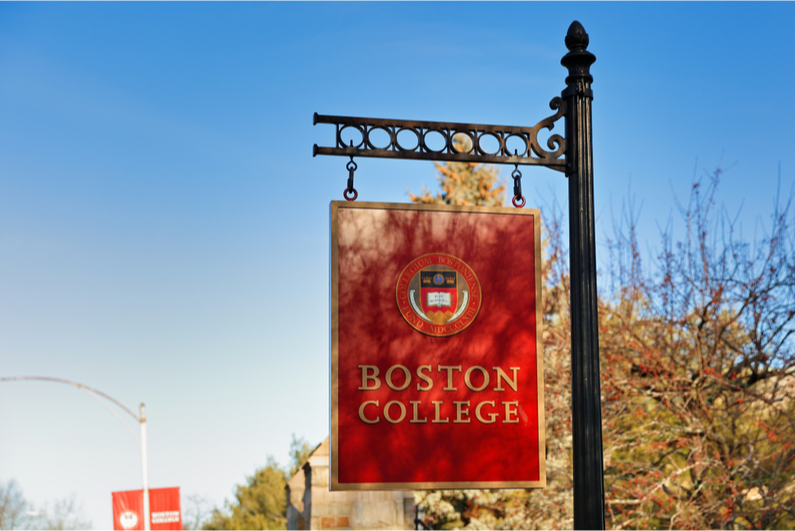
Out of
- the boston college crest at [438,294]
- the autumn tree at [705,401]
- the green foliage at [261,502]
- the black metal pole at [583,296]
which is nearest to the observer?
the black metal pole at [583,296]

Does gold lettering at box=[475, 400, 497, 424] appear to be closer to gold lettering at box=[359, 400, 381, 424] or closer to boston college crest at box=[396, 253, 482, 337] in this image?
boston college crest at box=[396, 253, 482, 337]

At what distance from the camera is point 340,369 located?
4.08 m

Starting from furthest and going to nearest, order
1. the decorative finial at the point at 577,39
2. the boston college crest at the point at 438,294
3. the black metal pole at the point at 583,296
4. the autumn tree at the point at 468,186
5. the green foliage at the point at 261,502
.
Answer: the green foliage at the point at 261,502, the autumn tree at the point at 468,186, the decorative finial at the point at 577,39, the boston college crest at the point at 438,294, the black metal pole at the point at 583,296

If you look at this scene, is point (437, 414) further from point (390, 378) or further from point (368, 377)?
point (368, 377)

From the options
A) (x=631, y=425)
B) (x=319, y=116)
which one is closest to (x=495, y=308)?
(x=319, y=116)

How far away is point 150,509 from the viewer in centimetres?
3144

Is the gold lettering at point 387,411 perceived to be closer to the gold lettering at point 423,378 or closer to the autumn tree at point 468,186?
the gold lettering at point 423,378

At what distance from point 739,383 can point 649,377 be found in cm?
144

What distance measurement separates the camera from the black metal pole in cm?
395

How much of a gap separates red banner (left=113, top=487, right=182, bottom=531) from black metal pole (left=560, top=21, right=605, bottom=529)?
28.4m

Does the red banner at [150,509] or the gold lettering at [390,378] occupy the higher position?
the gold lettering at [390,378]

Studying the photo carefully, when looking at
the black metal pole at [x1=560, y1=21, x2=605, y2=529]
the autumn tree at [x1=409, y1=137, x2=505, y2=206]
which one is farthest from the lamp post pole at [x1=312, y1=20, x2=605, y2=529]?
the autumn tree at [x1=409, y1=137, x2=505, y2=206]

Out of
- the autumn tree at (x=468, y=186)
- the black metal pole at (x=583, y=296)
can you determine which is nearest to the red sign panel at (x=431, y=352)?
the black metal pole at (x=583, y=296)

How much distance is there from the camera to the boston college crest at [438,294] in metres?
4.21
